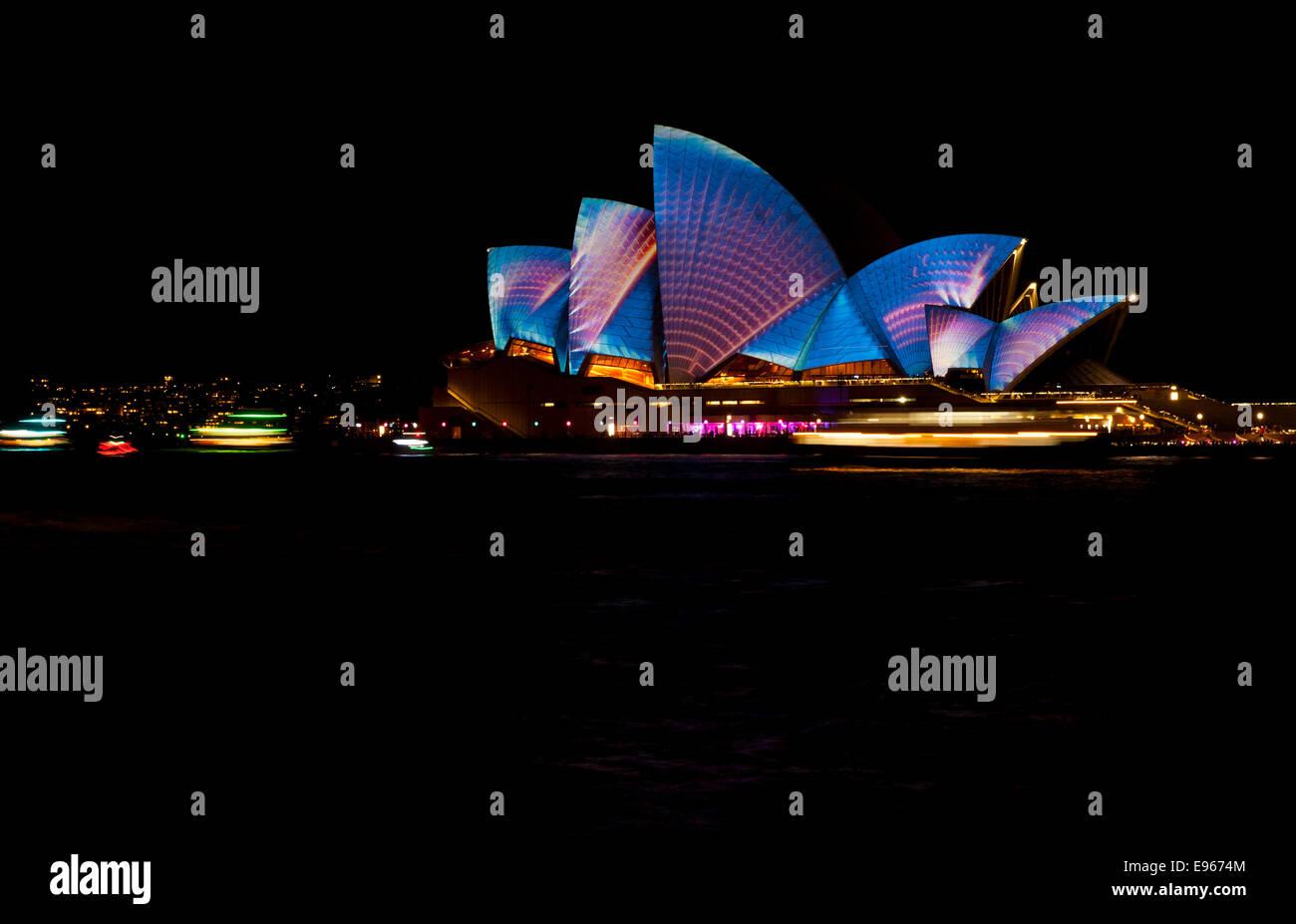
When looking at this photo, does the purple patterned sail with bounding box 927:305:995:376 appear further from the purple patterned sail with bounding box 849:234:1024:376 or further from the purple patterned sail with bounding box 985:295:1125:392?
the purple patterned sail with bounding box 985:295:1125:392

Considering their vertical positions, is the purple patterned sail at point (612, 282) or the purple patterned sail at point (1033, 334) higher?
the purple patterned sail at point (612, 282)

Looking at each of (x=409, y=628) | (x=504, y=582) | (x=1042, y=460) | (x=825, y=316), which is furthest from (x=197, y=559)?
(x=825, y=316)

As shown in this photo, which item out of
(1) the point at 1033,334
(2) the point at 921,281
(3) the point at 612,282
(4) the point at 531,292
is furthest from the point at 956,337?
(4) the point at 531,292

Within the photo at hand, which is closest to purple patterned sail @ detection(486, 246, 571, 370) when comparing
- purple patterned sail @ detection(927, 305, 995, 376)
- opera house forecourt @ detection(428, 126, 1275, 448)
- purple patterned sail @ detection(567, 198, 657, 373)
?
opera house forecourt @ detection(428, 126, 1275, 448)

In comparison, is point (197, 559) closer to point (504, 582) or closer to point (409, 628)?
point (504, 582)

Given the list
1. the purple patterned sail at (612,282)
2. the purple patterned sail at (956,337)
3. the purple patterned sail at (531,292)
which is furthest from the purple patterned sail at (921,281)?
the purple patterned sail at (531,292)

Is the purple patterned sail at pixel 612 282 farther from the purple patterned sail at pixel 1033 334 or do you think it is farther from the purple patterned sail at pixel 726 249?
the purple patterned sail at pixel 1033 334

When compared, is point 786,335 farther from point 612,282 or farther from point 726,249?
point 612,282
